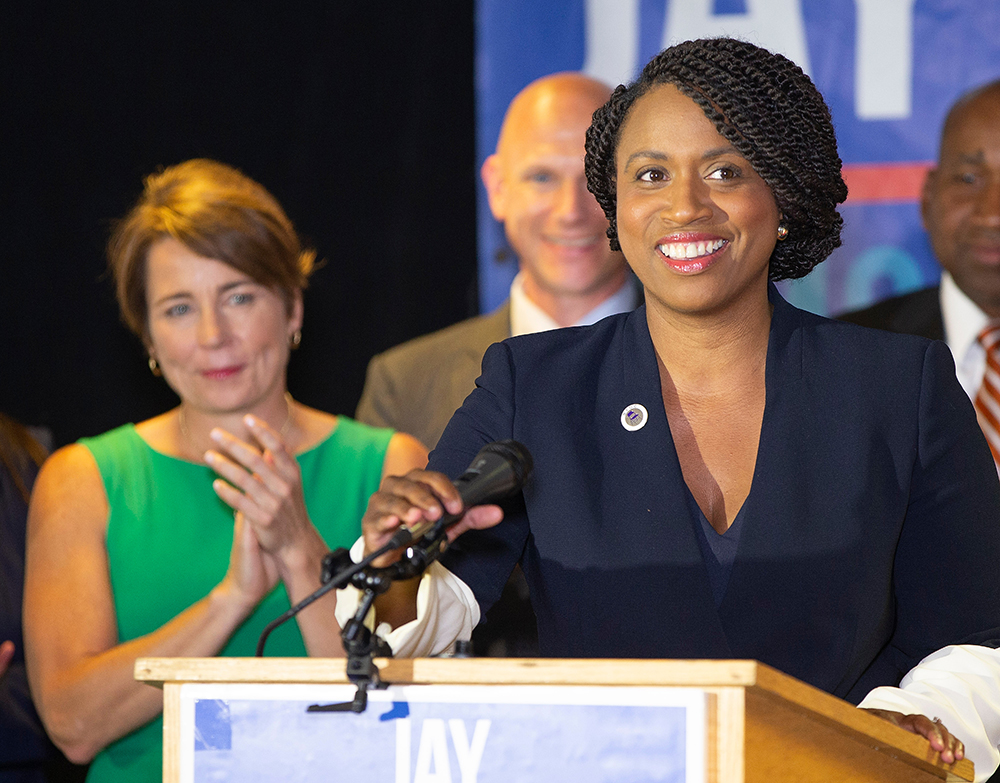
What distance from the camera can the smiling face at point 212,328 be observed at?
9.62 ft

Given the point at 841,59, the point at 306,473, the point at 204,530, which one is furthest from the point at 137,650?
the point at 841,59

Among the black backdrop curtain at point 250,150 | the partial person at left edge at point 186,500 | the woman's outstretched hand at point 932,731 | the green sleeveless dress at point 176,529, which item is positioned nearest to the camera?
the woman's outstretched hand at point 932,731

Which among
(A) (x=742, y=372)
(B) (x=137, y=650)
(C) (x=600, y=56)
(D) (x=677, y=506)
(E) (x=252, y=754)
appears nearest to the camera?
(E) (x=252, y=754)

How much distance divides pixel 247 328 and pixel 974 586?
5.93ft

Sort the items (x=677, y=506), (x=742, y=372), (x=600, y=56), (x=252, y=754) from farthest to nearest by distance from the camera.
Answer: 1. (x=600, y=56)
2. (x=742, y=372)
3. (x=677, y=506)
4. (x=252, y=754)

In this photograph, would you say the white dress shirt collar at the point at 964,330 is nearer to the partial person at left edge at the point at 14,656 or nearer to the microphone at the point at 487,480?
the microphone at the point at 487,480

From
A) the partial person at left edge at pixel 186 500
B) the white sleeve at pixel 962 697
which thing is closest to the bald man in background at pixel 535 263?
the partial person at left edge at pixel 186 500

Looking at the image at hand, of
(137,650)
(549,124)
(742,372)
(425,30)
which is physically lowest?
(137,650)

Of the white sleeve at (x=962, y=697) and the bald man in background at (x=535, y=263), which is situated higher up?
the bald man in background at (x=535, y=263)

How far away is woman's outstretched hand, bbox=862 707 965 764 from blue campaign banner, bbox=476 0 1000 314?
218 centimetres

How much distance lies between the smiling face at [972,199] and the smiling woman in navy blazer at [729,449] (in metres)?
1.60

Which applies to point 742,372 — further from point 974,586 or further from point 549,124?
point 549,124

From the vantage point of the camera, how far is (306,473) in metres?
3.05

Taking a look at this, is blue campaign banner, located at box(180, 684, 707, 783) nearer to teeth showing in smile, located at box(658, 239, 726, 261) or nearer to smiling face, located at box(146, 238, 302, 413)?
teeth showing in smile, located at box(658, 239, 726, 261)
